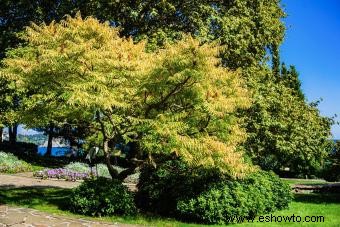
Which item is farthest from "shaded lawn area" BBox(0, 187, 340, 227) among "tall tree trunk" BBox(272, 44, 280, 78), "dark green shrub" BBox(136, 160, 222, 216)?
"tall tree trunk" BBox(272, 44, 280, 78)

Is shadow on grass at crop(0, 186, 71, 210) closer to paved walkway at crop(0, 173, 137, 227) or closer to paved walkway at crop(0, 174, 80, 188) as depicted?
paved walkway at crop(0, 174, 80, 188)

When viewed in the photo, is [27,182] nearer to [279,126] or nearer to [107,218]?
[107,218]

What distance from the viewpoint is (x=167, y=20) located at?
26.6 meters

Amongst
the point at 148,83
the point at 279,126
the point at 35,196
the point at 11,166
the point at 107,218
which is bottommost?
the point at 107,218

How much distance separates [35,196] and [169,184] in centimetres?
583

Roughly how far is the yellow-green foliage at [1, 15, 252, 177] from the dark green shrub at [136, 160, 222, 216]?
1.25 metres

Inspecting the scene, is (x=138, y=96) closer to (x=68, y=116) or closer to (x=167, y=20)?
(x=68, y=116)

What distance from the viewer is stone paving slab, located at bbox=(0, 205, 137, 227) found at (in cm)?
1251

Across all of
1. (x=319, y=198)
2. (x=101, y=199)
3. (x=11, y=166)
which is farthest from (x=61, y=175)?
(x=319, y=198)

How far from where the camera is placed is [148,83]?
14305 mm

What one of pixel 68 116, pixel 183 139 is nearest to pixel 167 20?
pixel 68 116

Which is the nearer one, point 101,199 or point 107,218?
point 107,218

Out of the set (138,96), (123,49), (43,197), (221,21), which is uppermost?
(221,21)

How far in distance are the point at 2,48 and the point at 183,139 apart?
22.8 meters
